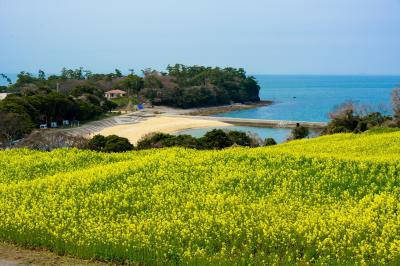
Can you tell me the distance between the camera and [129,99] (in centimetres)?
9831

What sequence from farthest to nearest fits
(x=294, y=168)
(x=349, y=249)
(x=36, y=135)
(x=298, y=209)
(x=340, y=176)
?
(x=36, y=135), (x=294, y=168), (x=340, y=176), (x=298, y=209), (x=349, y=249)

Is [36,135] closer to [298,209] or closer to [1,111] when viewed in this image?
[1,111]

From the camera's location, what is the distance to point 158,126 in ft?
223

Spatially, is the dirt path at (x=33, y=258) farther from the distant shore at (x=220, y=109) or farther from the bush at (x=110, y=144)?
the distant shore at (x=220, y=109)

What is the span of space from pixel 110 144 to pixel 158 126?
114 ft

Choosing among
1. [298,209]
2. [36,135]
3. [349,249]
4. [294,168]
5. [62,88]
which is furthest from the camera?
[62,88]

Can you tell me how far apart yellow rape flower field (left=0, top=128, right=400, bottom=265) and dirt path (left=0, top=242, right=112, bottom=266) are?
0.59 ft

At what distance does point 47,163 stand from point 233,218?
787cm

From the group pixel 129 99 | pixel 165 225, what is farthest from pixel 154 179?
pixel 129 99

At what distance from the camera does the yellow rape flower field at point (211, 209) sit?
28.4 ft

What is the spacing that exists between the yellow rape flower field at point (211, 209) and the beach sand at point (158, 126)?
4239cm

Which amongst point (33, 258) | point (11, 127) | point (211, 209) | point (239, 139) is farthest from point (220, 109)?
point (33, 258)

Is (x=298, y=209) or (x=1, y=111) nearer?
(x=298, y=209)

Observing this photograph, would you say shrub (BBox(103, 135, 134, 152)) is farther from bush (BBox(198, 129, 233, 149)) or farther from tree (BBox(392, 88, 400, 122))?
tree (BBox(392, 88, 400, 122))
